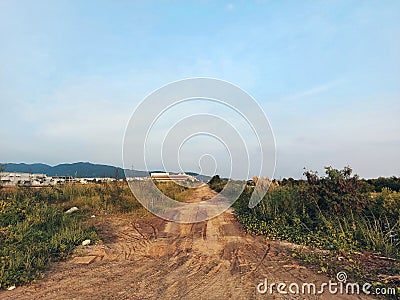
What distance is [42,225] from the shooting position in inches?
298

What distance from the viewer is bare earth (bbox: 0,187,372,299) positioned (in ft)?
13.7

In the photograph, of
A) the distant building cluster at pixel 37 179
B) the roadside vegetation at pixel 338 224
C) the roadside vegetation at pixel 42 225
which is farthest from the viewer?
the distant building cluster at pixel 37 179

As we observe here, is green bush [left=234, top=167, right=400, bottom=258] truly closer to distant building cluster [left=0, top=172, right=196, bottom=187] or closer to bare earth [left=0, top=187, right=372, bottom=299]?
bare earth [left=0, top=187, right=372, bottom=299]

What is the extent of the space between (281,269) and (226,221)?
4.67 metres

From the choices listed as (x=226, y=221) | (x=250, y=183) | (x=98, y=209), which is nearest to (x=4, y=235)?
(x=98, y=209)

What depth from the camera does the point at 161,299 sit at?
13.0 feet

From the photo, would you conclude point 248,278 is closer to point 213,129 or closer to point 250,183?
point 213,129
